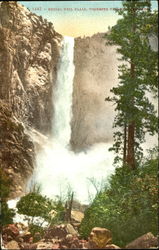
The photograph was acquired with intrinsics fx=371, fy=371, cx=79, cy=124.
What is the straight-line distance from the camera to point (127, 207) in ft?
67.8

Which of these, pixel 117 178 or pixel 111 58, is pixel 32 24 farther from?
pixel 117 178

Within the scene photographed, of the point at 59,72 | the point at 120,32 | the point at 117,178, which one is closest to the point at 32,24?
the point at 59,72

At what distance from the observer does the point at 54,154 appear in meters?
45.9

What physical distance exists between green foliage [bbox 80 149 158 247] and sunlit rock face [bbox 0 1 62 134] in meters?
19.5

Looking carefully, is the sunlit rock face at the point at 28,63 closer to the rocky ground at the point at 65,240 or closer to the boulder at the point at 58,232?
the rocky ground at the point at 65,240

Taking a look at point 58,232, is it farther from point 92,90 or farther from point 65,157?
point 92,90

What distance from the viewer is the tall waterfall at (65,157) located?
40.5 metres

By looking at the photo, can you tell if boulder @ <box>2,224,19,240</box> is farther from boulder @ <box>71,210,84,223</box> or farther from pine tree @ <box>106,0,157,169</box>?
pine tree @ <box>106,0,157,169</box>

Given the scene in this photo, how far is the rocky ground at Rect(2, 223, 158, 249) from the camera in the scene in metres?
17.1

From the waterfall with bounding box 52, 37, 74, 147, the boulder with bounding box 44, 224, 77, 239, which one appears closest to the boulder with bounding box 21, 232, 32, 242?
the boulder with bounding box 44, 224, 77, 239

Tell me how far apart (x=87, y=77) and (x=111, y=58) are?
537 centimetres

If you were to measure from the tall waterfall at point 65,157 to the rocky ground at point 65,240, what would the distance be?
58.2ft

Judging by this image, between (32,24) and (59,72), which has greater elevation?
(32,24)

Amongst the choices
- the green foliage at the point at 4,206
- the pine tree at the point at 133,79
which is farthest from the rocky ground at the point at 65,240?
the pine tree at the point at 133,79
